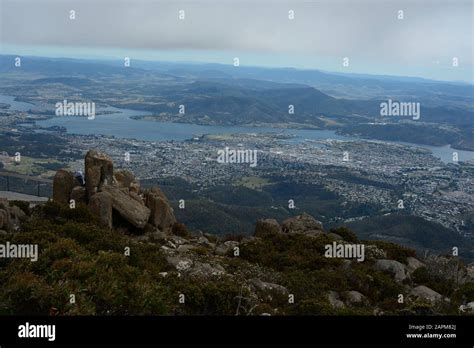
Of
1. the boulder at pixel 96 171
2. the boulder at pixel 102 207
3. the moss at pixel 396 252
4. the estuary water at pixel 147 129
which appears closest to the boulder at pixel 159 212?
the boulder at pixel 96 171

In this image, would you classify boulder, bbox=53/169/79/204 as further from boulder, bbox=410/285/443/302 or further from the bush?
boulder, bbox=410/285/443/302

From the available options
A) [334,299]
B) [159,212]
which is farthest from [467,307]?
[159,212]

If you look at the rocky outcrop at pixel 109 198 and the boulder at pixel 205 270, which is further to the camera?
the rocky outcrop at pixel 109 198

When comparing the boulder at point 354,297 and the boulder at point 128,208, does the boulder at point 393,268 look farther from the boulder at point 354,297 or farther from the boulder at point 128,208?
the boulder at point 128,208

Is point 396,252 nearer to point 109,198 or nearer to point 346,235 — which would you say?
point 346,235

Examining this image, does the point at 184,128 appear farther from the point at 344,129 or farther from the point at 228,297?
the point at 228,297

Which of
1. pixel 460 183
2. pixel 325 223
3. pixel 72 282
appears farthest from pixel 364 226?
pixel 72 282
